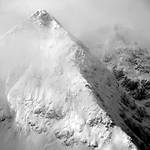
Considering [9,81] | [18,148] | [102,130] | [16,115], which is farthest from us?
[9,81]

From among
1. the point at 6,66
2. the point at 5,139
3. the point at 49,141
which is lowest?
the point at 49,141

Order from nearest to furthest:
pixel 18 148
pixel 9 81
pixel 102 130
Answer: pixel 102 130, pixel 18 148, pixel 9 81

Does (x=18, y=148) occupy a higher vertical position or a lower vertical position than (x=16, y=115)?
lower

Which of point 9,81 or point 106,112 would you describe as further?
point 9,81

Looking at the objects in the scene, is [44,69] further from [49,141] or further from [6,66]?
[49,141]

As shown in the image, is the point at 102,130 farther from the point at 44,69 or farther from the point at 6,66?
the point at 6,66

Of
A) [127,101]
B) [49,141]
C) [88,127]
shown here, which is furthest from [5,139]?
[127,101]
